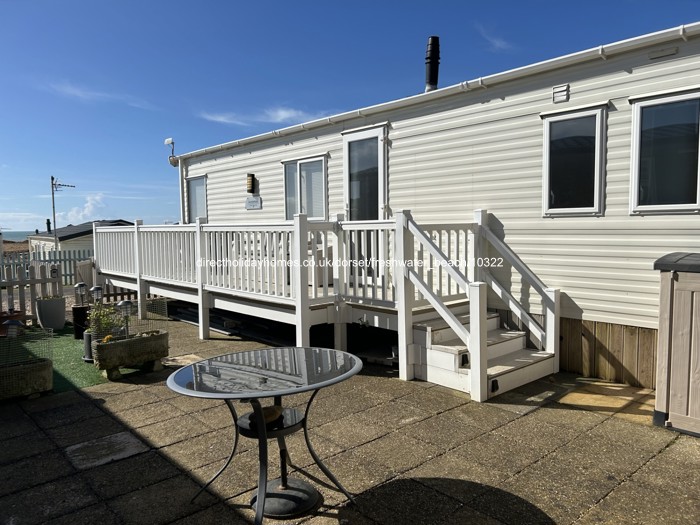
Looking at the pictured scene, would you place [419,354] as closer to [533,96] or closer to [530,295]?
[530,295]

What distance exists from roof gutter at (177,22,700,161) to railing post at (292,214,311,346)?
2.22 metres

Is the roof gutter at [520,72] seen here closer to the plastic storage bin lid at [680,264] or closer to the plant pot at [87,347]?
the plastic storage bin lid at [680,264]

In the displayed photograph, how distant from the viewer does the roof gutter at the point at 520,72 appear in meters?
4.07

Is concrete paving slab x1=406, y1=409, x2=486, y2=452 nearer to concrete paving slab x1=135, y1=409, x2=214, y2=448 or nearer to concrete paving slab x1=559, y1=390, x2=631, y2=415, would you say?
concrete paving slab x1=559, y1=390, x2=631, y2=415

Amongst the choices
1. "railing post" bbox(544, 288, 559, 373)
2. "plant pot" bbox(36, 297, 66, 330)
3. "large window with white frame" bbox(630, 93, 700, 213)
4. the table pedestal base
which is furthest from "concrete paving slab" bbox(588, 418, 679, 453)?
"plant pot" bbox(36, 297, 66, 330)

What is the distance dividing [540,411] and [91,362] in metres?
5.05

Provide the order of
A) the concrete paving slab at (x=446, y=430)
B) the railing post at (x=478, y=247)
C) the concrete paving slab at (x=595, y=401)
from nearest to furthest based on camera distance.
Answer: the concrete paving slab at (x=446, y=430), the concrete paving slab at (x=595, y=401), the railing post at (x=478, y=247)

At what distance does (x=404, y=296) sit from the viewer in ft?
16.1

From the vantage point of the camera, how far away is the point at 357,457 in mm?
3133

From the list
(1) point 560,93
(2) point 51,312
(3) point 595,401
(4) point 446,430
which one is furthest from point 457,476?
(2) point 51,312

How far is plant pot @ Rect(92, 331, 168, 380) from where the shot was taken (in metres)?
4.88

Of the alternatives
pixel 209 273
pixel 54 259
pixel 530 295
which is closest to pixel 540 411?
pixel 530 295

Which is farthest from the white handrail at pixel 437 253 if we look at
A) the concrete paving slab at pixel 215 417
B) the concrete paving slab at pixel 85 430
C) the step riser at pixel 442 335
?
the concrete paving slab at pixel 85 430

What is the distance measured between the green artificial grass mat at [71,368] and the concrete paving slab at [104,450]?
1.57 metres
